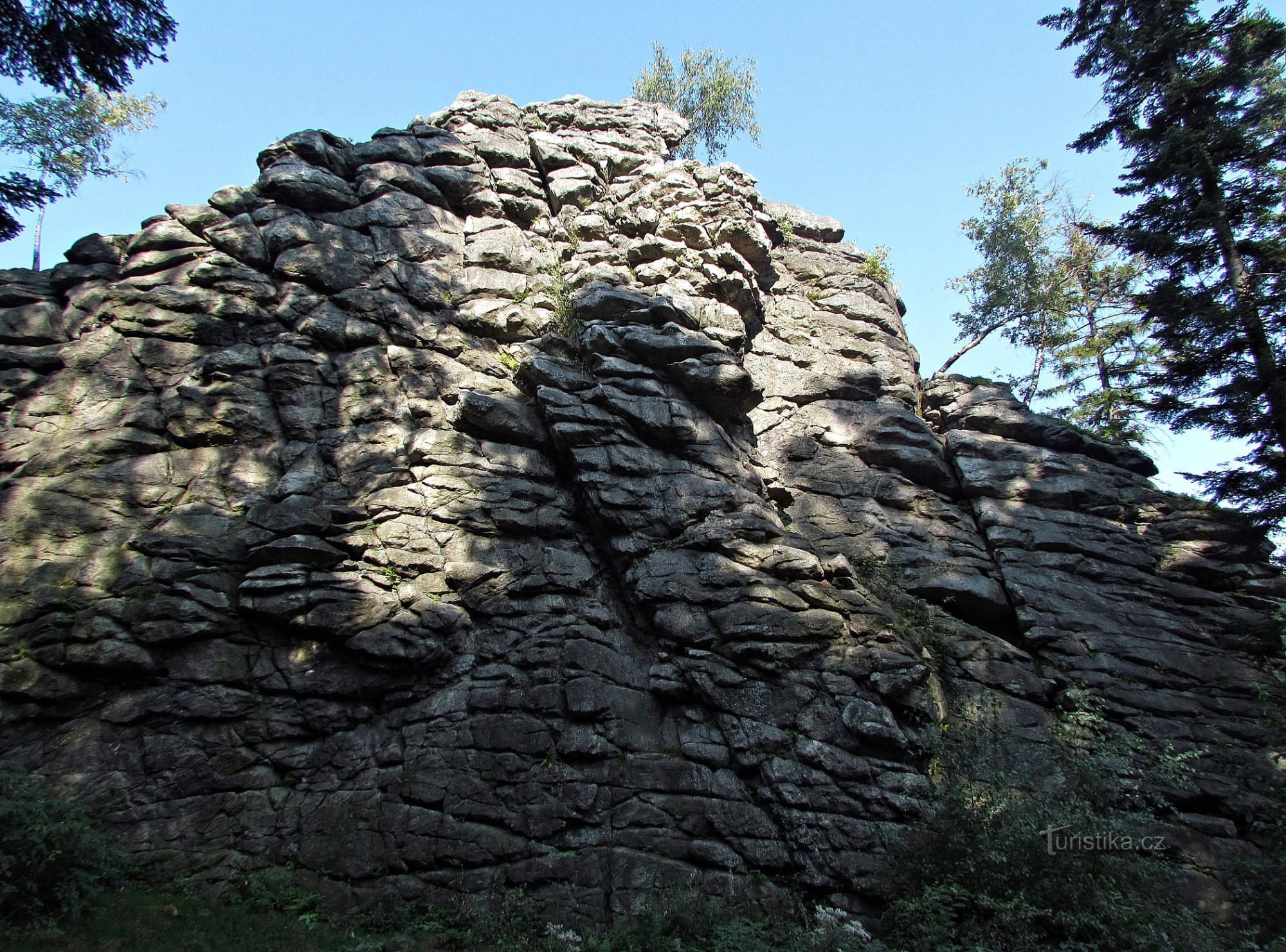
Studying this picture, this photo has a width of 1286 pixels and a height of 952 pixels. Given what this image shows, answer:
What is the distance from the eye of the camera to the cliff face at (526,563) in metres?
11.9

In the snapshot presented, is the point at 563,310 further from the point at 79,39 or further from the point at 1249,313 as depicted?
the point at 1249,313

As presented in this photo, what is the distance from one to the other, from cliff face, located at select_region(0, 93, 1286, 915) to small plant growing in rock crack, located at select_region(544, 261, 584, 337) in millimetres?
78

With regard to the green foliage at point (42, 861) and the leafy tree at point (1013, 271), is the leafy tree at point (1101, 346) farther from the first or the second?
the green foliage at point (42, 861)

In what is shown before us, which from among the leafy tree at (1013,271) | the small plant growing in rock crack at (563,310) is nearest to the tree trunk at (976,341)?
the leafy tree at (1013,271)

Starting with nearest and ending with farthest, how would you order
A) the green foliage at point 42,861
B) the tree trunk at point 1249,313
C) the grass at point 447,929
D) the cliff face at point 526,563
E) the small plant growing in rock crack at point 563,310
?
1. the green foliage at point 42,861
2. the grass at point 447,929
3. the cliff face at point 526,563
4. the tree trunk at point 1249,313
5. the small plant growing in rock crack at point 563,310

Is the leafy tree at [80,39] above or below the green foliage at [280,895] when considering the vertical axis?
above

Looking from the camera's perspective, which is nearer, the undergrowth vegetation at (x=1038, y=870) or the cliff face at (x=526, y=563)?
the undergrowth vegetation at (x=1038, y=870)

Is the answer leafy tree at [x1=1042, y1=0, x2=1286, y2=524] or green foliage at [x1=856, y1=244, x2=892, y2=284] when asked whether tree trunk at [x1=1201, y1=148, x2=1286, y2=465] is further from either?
green foliage at [x1=856, y1=244, x2=892, y2=284]

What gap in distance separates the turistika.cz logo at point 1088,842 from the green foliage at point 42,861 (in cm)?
1364

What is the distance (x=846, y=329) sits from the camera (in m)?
23.7

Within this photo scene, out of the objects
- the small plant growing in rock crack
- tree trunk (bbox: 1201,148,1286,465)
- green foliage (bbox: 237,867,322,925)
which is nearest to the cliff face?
the small plant growing in rock crack

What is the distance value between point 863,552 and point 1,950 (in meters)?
16.6

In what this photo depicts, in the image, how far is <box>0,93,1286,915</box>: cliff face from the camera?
1189 centimetres

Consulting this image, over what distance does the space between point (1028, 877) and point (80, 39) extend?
2159cm
